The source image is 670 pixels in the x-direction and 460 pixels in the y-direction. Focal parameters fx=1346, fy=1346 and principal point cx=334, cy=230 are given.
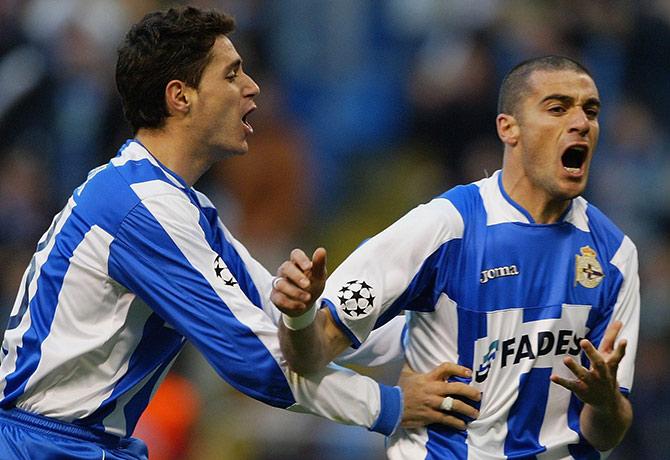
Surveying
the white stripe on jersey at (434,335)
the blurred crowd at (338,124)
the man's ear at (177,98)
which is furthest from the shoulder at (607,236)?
the blurred crowd at (338,124)

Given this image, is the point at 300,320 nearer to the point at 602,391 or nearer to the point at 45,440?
the point at 45,440

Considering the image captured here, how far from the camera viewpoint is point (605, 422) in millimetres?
4996

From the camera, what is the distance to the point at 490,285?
5.02m

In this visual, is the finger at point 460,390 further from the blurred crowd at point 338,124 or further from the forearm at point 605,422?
the blurred crowd at point 338,124

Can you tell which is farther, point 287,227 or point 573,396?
point 287,227

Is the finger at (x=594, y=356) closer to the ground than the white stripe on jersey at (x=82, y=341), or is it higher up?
higher up

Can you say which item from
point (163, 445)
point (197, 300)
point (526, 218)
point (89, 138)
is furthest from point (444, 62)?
point (197, 300)

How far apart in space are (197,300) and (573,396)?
149cm

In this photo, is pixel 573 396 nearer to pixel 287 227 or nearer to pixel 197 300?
pixel 197 300

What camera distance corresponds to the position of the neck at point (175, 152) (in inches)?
202

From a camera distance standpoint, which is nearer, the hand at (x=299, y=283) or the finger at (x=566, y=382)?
the hand at (x=299, y=283)

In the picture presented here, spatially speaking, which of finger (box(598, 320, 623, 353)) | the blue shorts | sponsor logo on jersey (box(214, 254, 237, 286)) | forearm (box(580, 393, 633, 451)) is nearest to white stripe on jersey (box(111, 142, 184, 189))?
sponsor logo on jersey (box(214, 254, 237, 286))

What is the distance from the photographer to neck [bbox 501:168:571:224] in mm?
5180

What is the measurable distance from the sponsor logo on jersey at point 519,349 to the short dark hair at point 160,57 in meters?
1.53
